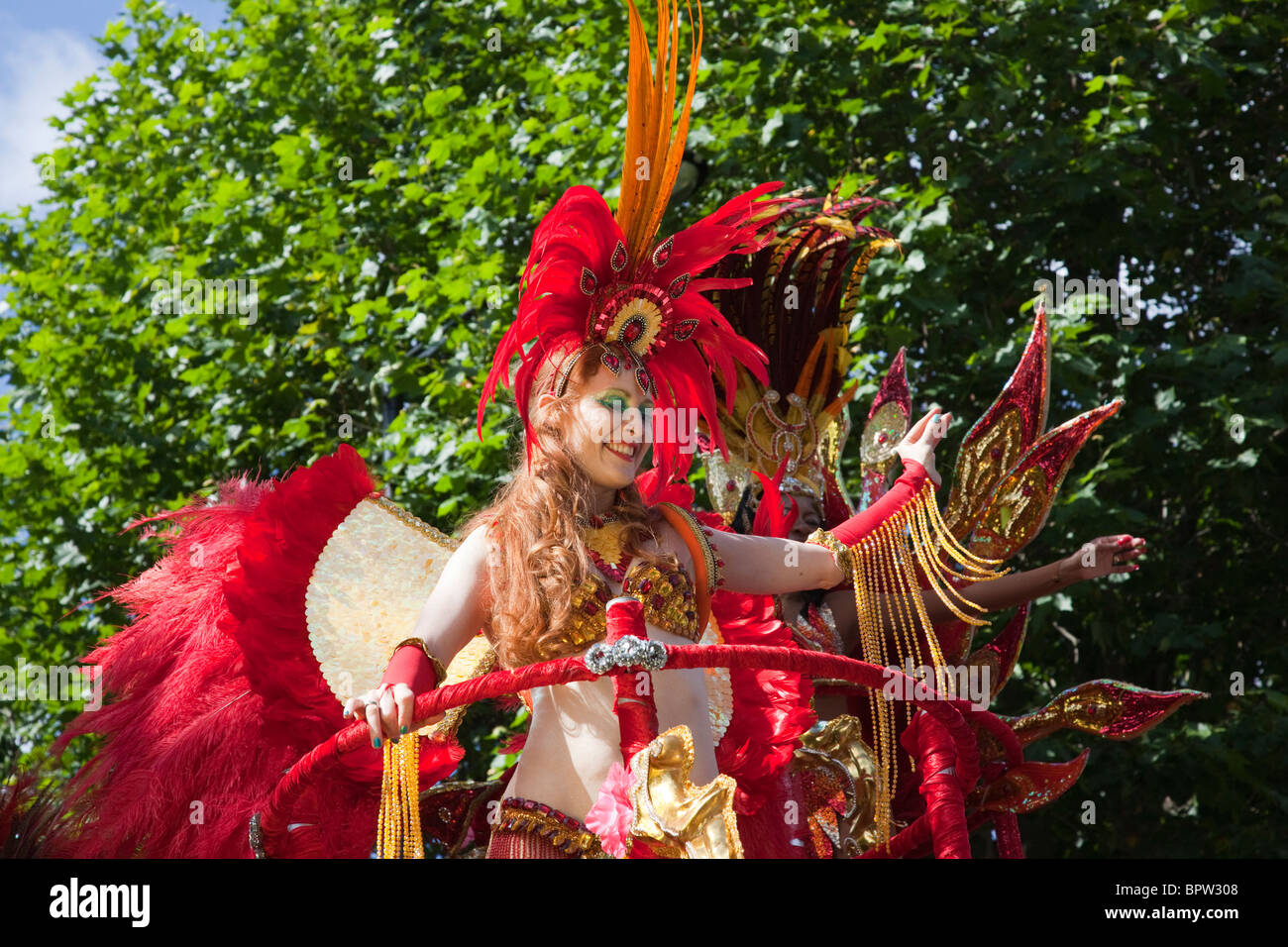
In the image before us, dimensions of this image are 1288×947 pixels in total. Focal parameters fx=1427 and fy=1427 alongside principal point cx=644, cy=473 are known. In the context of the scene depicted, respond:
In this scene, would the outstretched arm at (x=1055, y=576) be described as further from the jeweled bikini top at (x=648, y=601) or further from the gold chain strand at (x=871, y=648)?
the jeweled bikini top at (x=648, y=601)

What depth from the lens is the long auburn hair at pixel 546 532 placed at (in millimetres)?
3252

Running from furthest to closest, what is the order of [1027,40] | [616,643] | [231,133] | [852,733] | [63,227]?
1. [63,227]
2. [231,133]
3. [1027,40]
4. [852,733]
5. [616,643]

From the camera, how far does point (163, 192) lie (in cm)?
939

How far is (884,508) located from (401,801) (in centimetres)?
144

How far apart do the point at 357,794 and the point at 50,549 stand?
5.58 metres

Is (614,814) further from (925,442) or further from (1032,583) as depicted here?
(1032,583)

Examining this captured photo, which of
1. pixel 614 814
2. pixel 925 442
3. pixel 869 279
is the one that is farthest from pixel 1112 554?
pixel 869 279

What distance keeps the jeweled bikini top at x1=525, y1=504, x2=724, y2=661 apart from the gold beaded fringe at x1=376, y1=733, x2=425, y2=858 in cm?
39

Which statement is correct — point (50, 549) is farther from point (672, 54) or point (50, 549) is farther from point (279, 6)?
point (672, 54)

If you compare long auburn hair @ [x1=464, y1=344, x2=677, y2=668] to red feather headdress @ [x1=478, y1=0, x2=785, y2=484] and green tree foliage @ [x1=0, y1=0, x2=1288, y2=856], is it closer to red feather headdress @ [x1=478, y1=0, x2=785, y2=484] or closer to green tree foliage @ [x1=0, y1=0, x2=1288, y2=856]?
red feather headdress @ [x1=478, y1=0, x2=785, y2=484]

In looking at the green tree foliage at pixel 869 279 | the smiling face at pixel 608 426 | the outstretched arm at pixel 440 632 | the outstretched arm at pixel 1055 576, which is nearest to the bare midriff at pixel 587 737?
the outstretched arm at pixel 440 632

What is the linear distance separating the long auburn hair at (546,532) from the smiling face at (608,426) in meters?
0.02
